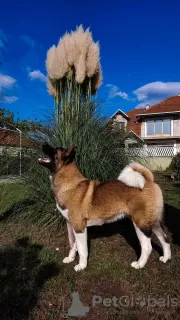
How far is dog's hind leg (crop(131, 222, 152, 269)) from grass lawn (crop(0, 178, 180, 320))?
10 centimetres

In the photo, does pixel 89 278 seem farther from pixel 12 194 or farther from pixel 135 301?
pixel 12 194

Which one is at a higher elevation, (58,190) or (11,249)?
(58,190)

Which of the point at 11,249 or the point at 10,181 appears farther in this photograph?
the point at 10,181

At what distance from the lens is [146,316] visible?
268 centimetres

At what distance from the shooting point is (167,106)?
31.2m

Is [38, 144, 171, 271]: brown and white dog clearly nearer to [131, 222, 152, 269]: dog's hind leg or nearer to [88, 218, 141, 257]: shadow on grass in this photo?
[131, 222, 152, 269]: dog's hind leg

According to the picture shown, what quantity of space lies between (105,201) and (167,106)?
29.5 metres

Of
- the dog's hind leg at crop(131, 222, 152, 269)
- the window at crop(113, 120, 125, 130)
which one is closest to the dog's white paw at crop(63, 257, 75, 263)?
the dog's hind leg at crop(131, 222, 152, 269)

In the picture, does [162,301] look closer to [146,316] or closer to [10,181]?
[146,316]

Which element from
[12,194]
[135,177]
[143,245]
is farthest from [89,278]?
[12,194]

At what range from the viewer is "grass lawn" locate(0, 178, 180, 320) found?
2783 millimetres

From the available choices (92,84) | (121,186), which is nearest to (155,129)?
(92,84)

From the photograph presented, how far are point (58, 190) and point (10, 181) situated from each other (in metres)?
1.99

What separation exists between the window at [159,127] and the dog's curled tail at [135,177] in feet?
95.5
